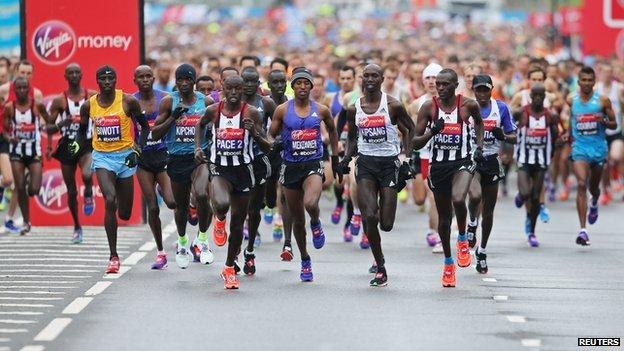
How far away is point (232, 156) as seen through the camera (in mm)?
17531

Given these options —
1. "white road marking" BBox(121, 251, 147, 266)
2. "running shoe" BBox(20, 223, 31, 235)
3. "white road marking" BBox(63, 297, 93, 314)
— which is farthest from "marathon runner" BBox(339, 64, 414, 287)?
"running shoe" BBox(20, 223, 31, 235)

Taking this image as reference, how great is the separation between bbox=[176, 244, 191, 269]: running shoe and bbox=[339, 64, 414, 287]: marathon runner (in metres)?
2.04

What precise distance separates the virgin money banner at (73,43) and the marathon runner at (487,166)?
632cm

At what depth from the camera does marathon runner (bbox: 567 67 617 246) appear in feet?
75.6

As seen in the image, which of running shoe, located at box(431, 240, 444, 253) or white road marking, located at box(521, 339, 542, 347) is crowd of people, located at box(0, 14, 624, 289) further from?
white road marking, located at box(521, 339, 542, 347)

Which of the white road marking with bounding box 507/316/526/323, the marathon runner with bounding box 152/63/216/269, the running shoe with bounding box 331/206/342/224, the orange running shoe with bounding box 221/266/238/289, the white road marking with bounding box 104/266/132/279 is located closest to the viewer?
the white road marking with bounding box 507/316/526/323

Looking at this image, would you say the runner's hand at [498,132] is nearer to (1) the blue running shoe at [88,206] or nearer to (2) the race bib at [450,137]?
(2) the race bib at [450,137]

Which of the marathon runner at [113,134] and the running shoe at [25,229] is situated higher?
the marathon runner at [113,134]

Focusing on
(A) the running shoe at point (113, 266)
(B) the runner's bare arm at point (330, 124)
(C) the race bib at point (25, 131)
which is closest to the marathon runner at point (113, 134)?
(A) the running shoe at point (113, 266)

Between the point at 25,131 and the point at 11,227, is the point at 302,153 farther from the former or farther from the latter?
the point at 11,227

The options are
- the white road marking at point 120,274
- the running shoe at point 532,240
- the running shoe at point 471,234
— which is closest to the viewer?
the white road marking at point 120,274

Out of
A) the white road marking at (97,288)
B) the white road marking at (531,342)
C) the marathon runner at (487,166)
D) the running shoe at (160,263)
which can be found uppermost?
the marathon runner at (487,166)

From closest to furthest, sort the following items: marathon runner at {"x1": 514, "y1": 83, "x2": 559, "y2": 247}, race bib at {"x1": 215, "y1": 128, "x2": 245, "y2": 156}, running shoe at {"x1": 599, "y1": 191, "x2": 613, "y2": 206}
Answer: race bib at {"x1": 215, "y1": 128, "x2": 245, "y2": 156}
marathon runner at {"x1": 514, "y1": 83, "x2": 559, "y2": 247}
running shoe at {"x1": 599, "y1": 191, "x2": 613, "y2": 206}

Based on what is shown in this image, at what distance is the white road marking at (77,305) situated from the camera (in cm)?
1584
